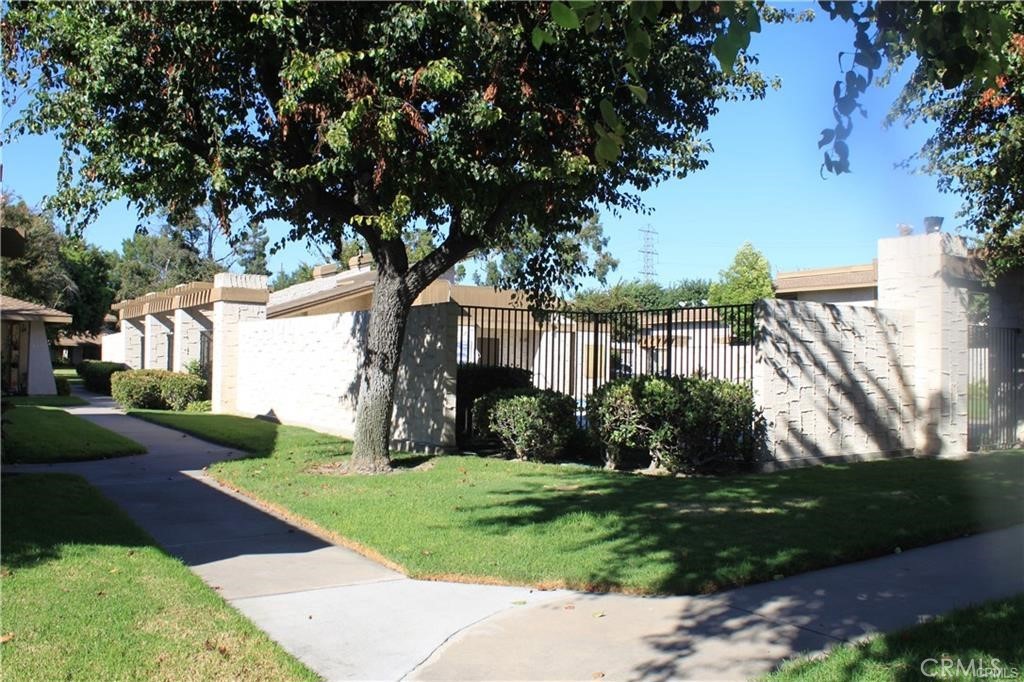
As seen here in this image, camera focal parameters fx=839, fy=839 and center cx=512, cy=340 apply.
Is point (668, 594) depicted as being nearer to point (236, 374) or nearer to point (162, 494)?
point (162, 494)

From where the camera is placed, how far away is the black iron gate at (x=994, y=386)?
15.6 m

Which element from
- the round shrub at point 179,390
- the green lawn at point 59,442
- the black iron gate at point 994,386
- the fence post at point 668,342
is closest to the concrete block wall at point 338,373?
the round shrub at point 179,390

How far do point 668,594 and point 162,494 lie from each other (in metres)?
6.67

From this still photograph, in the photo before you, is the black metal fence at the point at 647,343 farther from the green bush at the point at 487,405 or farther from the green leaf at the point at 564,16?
the green leaf at the point at 564,16

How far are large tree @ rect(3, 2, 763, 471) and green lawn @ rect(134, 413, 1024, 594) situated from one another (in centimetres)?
340

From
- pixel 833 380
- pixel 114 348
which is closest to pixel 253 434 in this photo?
pixel 833 380

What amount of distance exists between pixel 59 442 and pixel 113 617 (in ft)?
33.2

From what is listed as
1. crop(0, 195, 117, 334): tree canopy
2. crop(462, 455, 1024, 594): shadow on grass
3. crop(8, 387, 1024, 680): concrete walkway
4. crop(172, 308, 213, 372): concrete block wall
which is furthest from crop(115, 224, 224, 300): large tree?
crop(8, 387, 1024, 680): concrete walkway

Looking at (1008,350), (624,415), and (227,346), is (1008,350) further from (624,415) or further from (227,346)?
(227,346)

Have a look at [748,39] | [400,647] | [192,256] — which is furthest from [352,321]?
[192,256]

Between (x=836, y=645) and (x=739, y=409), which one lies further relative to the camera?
(x=739, y=409)

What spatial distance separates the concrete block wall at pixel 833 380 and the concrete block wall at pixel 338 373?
5189 millimetres

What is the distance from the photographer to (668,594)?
20.0 ft

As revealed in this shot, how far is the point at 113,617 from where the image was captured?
17.0 ft
